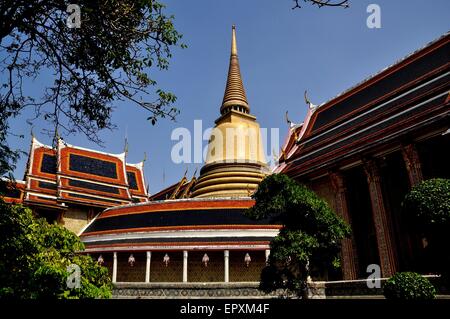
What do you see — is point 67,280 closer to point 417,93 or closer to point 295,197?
point 295,197

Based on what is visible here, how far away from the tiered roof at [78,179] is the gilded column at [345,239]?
72.4ft

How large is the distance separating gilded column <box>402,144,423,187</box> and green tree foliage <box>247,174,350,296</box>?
4.46 m

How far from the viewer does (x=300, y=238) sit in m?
11.3

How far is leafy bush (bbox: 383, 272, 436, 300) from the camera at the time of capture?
919 centimetres

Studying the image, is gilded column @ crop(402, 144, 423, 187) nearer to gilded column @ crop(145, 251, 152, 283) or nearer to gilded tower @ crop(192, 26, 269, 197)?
gilded column @ crop(145, 251, 152, 283)

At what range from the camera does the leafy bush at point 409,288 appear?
9.19 m

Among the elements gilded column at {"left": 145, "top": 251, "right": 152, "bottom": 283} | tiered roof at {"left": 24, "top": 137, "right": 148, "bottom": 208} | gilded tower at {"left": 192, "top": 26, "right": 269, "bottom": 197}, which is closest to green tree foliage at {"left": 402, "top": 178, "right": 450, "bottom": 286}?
gilded column at {"left": 145, "top": 251, "right": 152, "bottom": 283}

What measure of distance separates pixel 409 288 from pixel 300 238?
313 cm

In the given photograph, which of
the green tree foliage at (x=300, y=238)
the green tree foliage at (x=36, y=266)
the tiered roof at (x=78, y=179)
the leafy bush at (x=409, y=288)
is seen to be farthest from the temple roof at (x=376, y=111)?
the tiered roof at (x=78, y=179)

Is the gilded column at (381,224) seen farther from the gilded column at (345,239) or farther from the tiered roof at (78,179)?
the tiered roof at (78,179)

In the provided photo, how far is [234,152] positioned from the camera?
36.5 metres

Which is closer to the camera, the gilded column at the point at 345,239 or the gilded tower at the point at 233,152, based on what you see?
the gilded column at the point at 345,239
